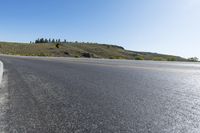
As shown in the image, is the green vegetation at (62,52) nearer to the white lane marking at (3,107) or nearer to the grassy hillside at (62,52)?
the grassy hillside at (62,52)

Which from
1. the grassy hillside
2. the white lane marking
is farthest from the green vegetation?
the white lane marking

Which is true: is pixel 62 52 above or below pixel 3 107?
below

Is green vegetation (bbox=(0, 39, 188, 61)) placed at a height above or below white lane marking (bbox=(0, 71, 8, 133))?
below

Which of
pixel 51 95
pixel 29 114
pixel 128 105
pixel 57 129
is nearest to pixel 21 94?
pixel 51 95

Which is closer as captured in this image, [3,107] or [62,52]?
[3,107]

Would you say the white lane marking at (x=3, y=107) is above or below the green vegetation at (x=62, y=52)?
above

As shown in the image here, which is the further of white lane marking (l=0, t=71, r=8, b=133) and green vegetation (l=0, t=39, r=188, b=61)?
green vegetation (l=0, t=39, r=188, b=61)

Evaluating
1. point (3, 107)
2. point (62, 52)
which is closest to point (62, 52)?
point (62, 52)

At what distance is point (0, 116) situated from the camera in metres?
5.67

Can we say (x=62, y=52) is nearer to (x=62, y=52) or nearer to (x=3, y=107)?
(x=62, y=52)

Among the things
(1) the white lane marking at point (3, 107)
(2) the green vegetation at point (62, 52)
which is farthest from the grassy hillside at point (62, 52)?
(1) the white lane marking at point (3, 107)

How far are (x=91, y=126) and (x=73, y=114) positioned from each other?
102 centimetres

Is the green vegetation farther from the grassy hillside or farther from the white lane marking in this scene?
the white lane marking

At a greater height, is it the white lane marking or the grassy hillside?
the white lane marking
